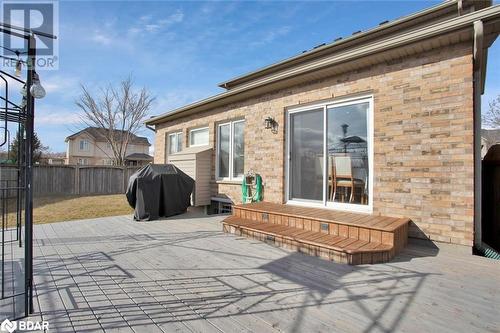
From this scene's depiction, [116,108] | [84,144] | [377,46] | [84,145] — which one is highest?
[116,108]

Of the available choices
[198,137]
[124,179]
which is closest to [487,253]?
[198,137]

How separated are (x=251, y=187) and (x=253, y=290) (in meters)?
4.52

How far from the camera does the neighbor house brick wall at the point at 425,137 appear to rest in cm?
398

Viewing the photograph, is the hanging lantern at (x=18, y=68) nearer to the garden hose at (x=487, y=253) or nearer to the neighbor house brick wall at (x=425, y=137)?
the neighbor house brick wall at (x=425, y=137)

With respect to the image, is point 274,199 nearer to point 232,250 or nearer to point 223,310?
point 232,250

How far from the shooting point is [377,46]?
14.9 ft

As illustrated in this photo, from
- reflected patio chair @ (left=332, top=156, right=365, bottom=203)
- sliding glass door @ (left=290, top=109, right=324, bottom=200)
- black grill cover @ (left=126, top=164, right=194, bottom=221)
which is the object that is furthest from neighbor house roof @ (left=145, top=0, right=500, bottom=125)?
black grill cover @ (left=126, top=164, right=194, bottom=221)

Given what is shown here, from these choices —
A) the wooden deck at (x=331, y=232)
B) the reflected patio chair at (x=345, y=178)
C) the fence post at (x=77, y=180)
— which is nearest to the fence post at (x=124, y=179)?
the fence post at (x=77, y=180)

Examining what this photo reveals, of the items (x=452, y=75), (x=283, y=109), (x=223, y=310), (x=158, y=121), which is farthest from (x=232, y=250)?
(x=158, y=121)

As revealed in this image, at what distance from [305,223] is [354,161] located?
1.65 metres

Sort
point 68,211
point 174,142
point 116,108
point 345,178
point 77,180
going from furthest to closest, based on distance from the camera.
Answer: point 116,108
point 77,180
point 174,142
point 68,211
point 345,178

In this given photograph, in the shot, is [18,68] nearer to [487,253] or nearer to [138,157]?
→ [487,253]

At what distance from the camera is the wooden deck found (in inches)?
145

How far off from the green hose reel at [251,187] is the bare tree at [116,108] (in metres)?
18.2
